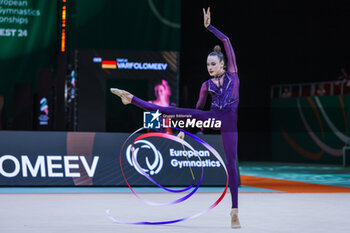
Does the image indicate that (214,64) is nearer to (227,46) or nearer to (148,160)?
(227,46)

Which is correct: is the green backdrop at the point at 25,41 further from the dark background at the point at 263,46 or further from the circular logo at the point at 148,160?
the circular logo at the point at 148,160

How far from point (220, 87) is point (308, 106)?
2428cm

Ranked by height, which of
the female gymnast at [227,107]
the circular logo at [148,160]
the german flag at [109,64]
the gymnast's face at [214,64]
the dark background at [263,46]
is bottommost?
the circular logo at [148,160]

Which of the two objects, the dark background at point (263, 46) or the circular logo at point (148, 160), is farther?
the dark background at point (263, 46)

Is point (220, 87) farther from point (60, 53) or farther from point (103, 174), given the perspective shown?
point (60, 53)
